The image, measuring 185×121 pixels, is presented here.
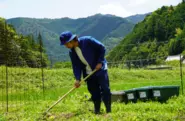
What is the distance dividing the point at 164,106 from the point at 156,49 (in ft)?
191

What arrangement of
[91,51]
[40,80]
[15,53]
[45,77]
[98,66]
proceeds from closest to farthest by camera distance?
[98,66], [91,51], [40,80], [45,77], [15,53]

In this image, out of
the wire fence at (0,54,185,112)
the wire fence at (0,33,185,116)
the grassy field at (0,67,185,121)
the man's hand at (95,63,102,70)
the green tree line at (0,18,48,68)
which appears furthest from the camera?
the wire fence at (0,54,185,112)

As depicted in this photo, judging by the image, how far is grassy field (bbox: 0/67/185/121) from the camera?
251 inches

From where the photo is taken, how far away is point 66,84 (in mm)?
20688

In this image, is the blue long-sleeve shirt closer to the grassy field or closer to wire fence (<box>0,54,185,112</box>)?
the grassy field

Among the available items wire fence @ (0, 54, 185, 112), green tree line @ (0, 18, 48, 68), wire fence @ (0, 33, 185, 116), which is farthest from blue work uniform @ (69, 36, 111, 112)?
wire fence @ (0, 54, 185, 112)

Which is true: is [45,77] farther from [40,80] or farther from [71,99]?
[71,99]

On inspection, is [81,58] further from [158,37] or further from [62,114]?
[158,37]

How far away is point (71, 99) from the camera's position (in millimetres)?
10172

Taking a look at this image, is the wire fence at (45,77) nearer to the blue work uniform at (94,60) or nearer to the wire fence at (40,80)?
the wire fence at (40,80)

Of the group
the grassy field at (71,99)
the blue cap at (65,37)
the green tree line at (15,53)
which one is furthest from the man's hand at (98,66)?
the green tree line at (15,53)

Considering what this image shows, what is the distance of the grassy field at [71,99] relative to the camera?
20.9 ft

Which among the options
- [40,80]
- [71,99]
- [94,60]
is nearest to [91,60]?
[94,60]

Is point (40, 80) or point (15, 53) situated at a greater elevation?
point (15, 53)
